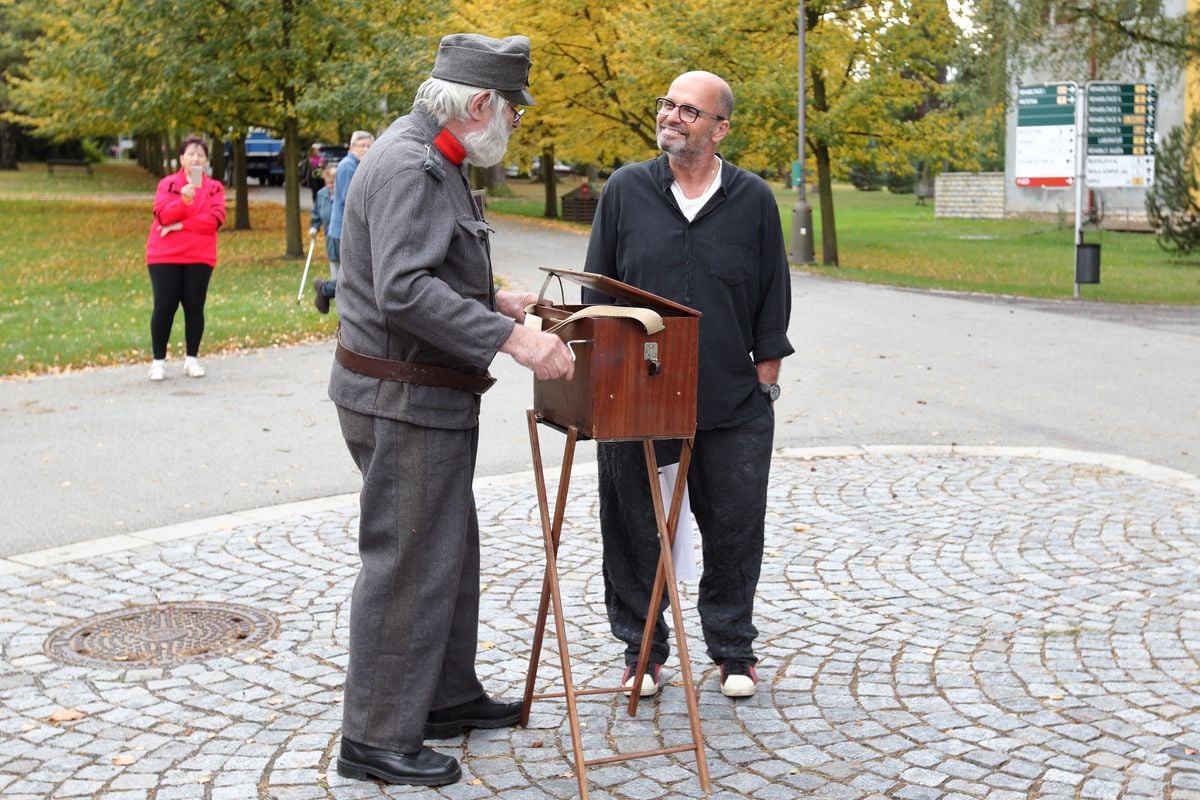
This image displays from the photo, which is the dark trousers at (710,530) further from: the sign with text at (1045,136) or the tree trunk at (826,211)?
the tree trunk at (826,211)

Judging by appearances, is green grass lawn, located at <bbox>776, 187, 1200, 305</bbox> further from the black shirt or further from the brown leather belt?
the brown leather belt

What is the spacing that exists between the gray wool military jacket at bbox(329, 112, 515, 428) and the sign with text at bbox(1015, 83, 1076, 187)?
59.0 feet

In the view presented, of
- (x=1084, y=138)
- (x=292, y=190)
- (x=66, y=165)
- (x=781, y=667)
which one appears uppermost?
(x=66, y=165)

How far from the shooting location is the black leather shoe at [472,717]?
14.8 feet

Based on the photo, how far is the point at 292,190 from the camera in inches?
1031

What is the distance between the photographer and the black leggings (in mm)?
11688

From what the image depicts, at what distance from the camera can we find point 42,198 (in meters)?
45.7

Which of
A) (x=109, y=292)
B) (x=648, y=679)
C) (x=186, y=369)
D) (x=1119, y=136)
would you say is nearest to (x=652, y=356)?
(x=648, y=679)

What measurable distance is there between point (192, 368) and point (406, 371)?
849 cm

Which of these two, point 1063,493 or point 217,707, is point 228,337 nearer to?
point 1063,493

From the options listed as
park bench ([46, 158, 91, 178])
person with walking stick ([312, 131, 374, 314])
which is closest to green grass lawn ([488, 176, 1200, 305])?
person with walking stick ([312, 131, 374, 314])

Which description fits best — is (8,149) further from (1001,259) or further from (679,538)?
(679,538)

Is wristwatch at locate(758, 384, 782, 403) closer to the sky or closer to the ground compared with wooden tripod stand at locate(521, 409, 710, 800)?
closer to the sky

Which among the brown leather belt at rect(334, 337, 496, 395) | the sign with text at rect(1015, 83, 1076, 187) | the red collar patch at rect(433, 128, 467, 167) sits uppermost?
the sign with text at rect(1015, 83, 1076, 187)
